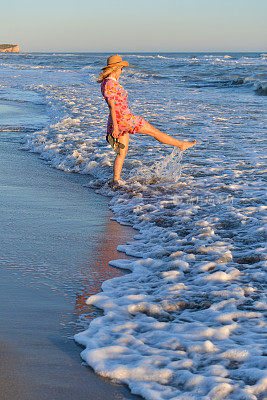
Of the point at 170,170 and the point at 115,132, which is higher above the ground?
the point at 115,132

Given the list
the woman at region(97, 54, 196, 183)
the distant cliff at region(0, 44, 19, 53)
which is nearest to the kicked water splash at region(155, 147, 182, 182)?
the woman at region(97, 54, 196, 183)

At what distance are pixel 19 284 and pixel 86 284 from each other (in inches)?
18.6

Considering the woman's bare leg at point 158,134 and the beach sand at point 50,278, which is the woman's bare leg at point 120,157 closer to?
the woman's bare leg at point 158,134

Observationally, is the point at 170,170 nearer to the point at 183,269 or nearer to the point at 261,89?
the point at 183,269

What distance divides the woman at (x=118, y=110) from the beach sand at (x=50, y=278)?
32.7 inches

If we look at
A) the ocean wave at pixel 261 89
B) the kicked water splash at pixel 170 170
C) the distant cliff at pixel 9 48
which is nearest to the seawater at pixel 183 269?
the kicked water splash at pixel 170 170

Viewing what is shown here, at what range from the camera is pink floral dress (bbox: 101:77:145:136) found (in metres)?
6.12

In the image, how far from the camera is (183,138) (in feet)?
32.1

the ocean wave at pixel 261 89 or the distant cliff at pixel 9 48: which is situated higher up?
the distant cliff at pixel 9 48

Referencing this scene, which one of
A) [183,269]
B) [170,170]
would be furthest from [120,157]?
[183,269]

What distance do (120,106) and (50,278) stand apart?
3.21m

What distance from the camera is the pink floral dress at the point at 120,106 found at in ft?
20.1

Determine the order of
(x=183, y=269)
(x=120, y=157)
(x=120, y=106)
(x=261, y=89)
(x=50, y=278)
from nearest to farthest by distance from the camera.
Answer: (x=50, y=278) < (x=183, y=269) < (x=120, y=106) < (x=120, y=157) < (x=261, y=89)

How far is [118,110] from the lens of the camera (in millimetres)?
6211
